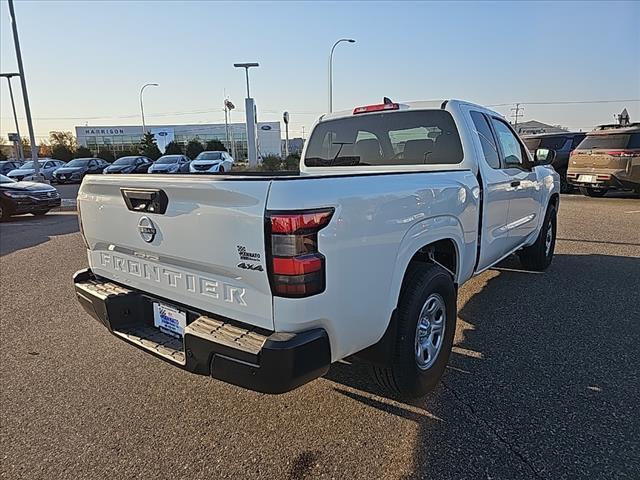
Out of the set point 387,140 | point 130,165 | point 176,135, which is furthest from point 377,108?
point 176,135

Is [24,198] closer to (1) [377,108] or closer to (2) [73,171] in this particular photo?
(1) [377,108]

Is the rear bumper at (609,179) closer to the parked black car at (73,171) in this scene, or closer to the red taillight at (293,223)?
the red taillight at (293,223)

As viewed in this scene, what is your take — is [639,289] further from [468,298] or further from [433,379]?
[433,379]

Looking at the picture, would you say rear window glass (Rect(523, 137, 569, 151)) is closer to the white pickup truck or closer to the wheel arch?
the white pickup truck

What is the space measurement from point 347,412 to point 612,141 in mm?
12685

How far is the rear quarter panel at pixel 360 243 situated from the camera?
83.2 inches

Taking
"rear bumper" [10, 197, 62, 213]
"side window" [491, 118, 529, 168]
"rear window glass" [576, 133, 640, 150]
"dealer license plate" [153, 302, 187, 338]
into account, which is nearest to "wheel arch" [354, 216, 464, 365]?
"dealer license plate" [153, 302, 187, 338]

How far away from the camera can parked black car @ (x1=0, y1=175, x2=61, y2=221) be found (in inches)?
464

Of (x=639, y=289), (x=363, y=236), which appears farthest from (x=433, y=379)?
(x=639, y=289)

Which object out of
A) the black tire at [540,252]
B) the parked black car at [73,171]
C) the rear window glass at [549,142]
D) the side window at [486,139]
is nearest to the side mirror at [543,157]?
the black tire at [540,252]

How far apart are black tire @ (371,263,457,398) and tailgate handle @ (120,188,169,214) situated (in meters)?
1.44

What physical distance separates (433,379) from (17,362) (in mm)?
3187

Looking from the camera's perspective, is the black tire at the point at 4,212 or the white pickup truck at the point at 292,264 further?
the black tire at the point at 4,212

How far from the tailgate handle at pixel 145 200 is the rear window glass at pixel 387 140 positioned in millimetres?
2202
